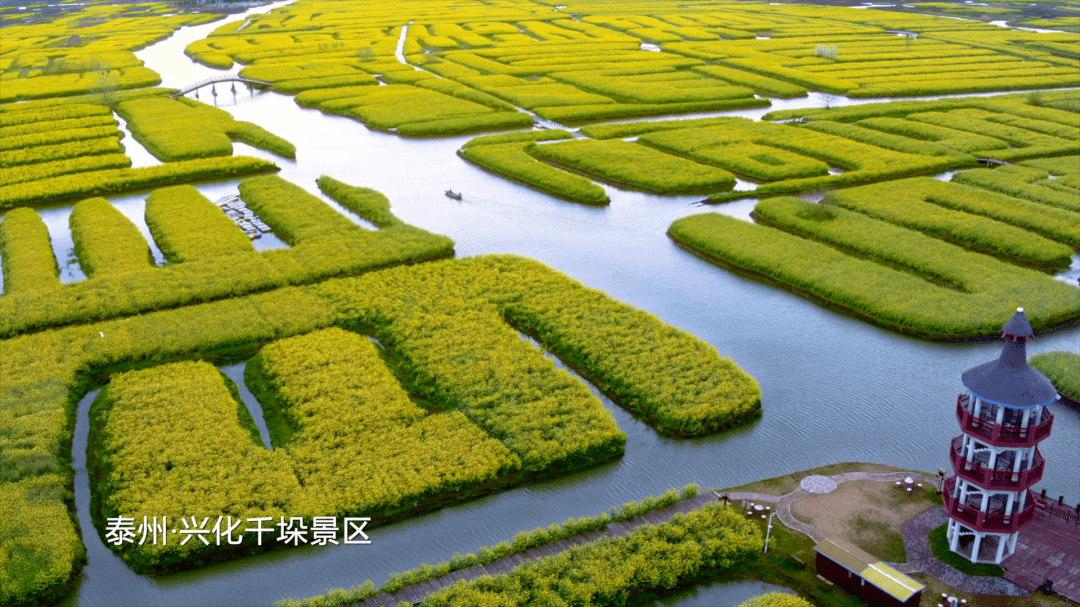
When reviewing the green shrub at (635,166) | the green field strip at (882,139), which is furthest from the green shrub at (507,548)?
the green field strip at (882,139)

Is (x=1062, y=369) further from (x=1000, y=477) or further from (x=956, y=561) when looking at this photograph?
(x=956, y=561)

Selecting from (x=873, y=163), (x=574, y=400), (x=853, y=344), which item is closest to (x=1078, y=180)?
(x=873, y=163)

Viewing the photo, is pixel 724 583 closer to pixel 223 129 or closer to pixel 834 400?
pixel 834 400

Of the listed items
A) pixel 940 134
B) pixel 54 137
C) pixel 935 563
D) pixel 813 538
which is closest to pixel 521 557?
pixel 813 538

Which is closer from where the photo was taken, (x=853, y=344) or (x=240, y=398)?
(x=240, y=398)

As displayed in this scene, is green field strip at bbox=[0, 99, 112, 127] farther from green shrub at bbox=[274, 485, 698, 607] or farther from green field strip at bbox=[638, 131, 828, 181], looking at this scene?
green shrub at bbox=[274, 485, 698, 607]

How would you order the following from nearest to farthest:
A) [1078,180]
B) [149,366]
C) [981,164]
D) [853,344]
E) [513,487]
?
[513,487]
[149,366]
[853,344]
[1078,180]
[981,164]
